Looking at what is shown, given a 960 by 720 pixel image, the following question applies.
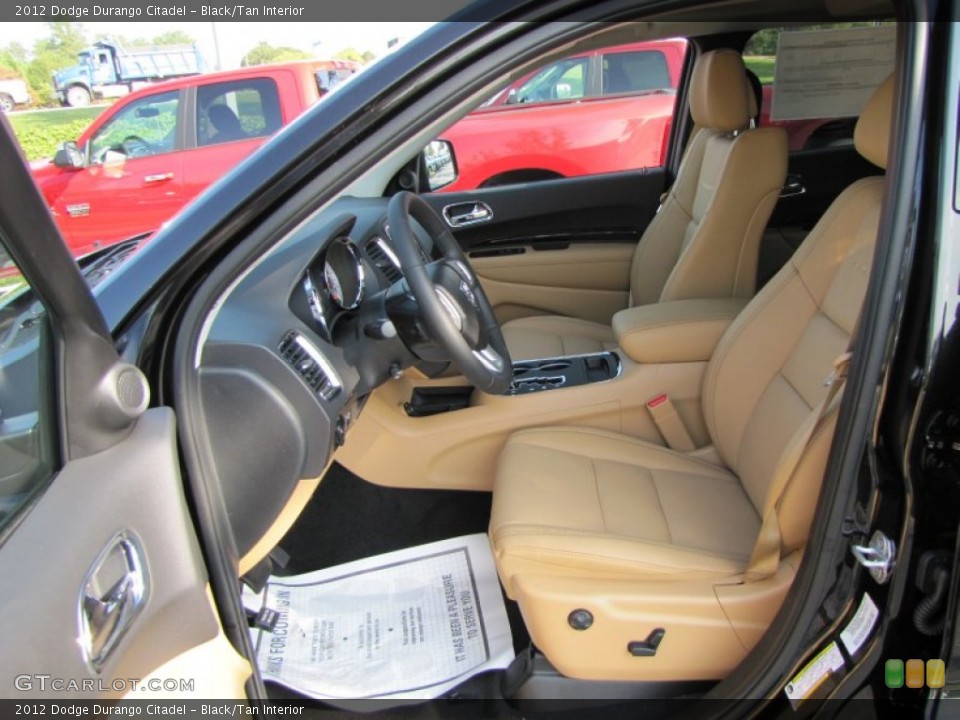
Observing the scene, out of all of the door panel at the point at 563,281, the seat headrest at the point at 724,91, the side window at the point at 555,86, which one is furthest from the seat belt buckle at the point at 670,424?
the side window at the point at 555,86

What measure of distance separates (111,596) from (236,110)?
4.14 metres

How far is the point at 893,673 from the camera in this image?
1.10 m

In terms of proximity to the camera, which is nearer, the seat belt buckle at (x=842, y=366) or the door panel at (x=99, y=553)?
the door panel at (x=99, y=553)

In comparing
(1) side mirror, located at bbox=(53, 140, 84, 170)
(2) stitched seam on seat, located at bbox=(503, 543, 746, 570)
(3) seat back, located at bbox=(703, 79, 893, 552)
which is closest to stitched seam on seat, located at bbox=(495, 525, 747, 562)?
(2) stitched seam on seat, located at bbox=(503, 543, 746, 570)

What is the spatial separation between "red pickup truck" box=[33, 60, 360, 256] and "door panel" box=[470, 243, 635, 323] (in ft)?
6.85

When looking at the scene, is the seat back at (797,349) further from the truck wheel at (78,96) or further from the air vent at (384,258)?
the truck wheel at (78,96)

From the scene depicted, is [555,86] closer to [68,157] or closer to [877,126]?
[68,157]

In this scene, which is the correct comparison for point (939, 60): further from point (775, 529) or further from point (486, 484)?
point (486, 484)

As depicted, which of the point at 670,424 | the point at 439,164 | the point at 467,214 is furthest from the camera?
the point at 439,164

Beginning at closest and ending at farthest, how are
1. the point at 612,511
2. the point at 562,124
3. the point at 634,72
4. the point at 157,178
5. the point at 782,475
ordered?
the point at 782,475 < the point at 612,511 < the point at 634,72 < the point at 562,124 < the point at 157,178

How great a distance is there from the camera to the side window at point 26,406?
2.78 ft

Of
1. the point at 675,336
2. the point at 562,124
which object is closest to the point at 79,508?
the point at 675,336

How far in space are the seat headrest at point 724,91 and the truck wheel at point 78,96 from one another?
159 inches

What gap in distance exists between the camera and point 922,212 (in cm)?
99
